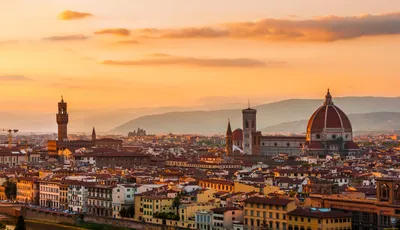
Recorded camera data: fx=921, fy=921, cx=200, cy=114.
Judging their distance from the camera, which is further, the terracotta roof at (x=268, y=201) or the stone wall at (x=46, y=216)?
the stone wall at (x=46, y=216)

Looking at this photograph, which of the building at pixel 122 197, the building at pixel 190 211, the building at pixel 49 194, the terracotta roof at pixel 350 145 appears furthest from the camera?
the terracotta roof at pixel 350 145

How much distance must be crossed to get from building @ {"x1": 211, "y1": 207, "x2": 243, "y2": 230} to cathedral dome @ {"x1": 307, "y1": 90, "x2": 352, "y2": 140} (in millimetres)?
76948

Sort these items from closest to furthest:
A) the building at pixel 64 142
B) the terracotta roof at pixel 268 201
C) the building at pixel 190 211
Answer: the terracotta roof at pixel 268 201 → the building at pixel 190 211 → the building at pixel 64 142

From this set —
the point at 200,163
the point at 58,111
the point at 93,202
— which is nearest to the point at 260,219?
the point at 93,202

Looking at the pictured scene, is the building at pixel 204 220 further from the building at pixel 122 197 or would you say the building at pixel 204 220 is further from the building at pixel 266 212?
the building at pixel 122 197

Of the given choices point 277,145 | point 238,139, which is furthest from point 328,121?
point 238,139

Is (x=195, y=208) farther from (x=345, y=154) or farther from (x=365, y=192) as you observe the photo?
(x=345, y=154)

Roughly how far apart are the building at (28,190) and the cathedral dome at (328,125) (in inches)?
2314

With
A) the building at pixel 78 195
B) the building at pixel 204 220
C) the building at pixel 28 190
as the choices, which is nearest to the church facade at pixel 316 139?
the building at pixel 28 190

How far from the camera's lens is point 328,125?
12688 centimetres

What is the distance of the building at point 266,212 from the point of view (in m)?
47.1

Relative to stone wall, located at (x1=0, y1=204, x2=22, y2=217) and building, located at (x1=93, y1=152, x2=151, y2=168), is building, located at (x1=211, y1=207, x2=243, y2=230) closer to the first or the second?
stone wall, located at (x1=0, y1=204, x2=22, y2=217)

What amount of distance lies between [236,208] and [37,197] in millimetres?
26957

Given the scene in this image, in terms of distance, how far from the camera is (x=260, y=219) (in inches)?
1912
